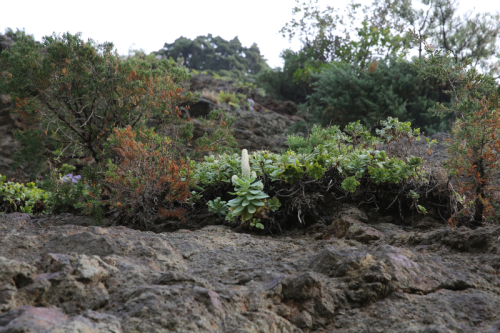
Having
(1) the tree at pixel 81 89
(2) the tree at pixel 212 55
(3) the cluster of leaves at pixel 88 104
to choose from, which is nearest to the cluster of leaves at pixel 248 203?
(3) the cluster of leaves at pixel 88 104

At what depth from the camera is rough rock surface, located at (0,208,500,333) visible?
4.51 feet

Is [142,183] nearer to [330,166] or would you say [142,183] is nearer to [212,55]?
[330,166]

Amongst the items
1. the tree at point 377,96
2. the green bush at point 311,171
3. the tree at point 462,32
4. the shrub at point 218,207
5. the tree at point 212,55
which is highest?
the tree at point 212,55

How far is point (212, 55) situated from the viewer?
31.8 meters

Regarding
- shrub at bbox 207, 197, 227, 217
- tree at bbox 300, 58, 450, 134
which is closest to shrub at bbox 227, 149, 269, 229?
shrub at bbox 207, 197, 227, 217

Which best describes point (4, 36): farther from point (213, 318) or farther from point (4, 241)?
point (213, 318)

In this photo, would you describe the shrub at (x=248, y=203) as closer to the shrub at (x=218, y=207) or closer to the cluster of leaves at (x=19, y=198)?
the shrub at (x=218, y=207)

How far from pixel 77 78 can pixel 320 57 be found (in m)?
14.1

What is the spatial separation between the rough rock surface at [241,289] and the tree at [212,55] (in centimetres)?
2874

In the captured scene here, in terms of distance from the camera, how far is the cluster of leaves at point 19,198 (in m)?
5.63

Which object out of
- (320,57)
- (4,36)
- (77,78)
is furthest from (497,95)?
(320,57)

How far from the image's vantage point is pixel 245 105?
43.3 ft

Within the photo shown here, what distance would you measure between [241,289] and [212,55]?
105 ft

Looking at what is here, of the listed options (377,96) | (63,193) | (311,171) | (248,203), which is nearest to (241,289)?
(248,203)
